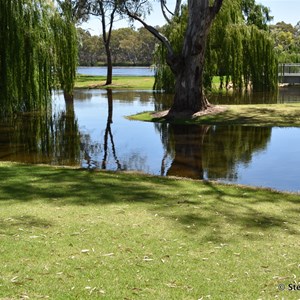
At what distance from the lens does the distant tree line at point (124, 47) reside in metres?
111

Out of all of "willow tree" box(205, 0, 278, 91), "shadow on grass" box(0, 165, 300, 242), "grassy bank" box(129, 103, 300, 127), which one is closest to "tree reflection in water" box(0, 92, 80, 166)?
"shadow on grass" box(0, 165, 300, 242)

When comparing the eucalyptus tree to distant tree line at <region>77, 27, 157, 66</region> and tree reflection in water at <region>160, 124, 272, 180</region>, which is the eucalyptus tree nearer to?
tree reflection in water at <region>160, 124, 272, 180</region>

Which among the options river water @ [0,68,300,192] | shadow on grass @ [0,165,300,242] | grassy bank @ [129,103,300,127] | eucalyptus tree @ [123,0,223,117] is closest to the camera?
shadow on grass @ [0,165,300,242]

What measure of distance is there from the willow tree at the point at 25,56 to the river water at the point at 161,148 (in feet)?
3.60

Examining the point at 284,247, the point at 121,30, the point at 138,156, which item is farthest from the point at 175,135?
the point at 121,30

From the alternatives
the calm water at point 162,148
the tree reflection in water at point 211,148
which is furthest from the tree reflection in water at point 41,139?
the tree reflection in water at point 211,148

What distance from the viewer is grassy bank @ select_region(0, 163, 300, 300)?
161 inches

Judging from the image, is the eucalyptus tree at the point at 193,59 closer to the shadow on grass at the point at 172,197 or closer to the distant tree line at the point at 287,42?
the shadow on grass at the point at 172,197

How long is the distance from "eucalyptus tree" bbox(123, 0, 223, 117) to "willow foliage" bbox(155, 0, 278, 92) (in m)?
5.37

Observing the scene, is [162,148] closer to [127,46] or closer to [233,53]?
[233,53]

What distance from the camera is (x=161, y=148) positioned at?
Answer: 42.8 ft

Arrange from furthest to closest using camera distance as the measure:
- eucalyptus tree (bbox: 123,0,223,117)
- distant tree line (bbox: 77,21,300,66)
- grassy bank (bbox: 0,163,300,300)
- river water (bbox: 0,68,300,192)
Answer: distant tree line (bbox: 77,21,300,66) < eucalyptus tree (bbox: 123,0,223,117) < river water (bbox: 0,68,300,192) < grassy bank (bbox: 0,163,300,300)

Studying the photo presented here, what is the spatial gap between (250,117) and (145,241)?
47.6 feet


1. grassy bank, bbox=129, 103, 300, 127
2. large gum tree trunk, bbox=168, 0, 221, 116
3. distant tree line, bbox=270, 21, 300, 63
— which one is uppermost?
distant tree line, bbox=270, 21, 300, 63
